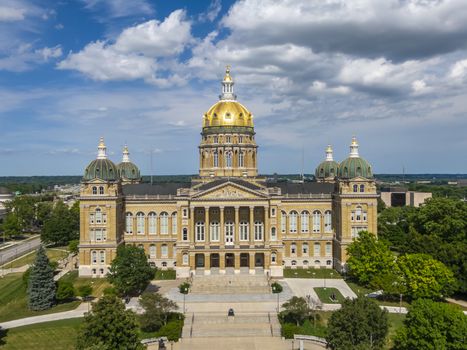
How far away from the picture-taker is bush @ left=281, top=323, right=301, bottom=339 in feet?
154

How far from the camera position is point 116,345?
127ft

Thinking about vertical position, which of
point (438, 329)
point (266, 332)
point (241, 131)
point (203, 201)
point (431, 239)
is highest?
point (241, 131)

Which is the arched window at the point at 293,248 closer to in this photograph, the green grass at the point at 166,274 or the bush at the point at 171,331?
the green grass at the point at 166,274

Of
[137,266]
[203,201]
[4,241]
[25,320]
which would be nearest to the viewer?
[25,320]

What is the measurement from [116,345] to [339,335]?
19.1 m

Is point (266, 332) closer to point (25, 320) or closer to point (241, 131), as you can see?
point (25, 320)

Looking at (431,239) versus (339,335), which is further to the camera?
(431,239)

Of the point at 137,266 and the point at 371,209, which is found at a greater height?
the point at 371,209

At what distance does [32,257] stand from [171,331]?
2039 inches

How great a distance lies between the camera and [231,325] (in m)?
51.2

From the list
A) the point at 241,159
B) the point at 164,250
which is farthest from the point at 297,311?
the point at 241,159

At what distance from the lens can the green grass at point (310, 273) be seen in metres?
72.9

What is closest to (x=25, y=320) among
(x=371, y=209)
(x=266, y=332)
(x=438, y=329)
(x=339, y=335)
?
(x=266, y=332)

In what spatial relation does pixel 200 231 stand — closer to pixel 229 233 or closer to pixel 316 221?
pixel 229 233
